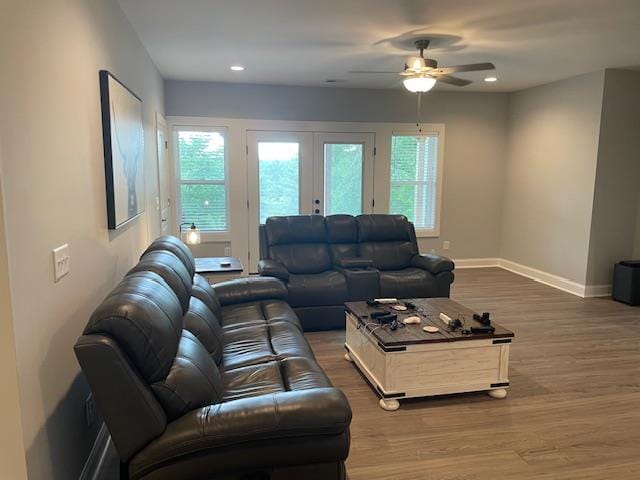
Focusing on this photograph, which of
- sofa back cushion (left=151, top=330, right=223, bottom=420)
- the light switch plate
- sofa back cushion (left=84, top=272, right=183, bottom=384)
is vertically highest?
the light switch plate

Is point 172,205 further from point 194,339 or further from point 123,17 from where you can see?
point 194,339

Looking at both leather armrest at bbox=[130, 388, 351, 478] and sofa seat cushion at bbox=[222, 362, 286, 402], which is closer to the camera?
leather armrest at bbox=[130, 388, 351, 478]

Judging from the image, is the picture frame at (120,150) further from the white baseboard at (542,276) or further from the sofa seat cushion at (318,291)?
the white baseboard at (542,276)

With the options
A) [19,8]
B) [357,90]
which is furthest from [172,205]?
[19,8]

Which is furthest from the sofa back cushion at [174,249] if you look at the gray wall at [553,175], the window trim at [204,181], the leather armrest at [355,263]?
the gray wall at [553,175]

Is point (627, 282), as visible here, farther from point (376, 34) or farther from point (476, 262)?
point (376, 34)

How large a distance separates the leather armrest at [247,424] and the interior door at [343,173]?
506 cm

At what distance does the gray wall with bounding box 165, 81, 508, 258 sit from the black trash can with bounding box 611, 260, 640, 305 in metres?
2.08

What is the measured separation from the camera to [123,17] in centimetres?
335

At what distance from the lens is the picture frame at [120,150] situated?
2.60 m

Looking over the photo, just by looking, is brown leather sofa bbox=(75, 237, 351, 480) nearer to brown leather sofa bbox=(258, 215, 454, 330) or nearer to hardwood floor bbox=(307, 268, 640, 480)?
hardwood floor bbox=(307, 268, 640, 480)

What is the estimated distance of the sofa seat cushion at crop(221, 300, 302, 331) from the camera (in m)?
3.10

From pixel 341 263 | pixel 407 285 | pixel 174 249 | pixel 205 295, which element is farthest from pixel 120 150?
pixel 407 285

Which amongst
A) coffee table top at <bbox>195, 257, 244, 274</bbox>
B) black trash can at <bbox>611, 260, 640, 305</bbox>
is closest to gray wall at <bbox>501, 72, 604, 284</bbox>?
black trash can at <bbox>611, 260, 640, 305</bbox>
